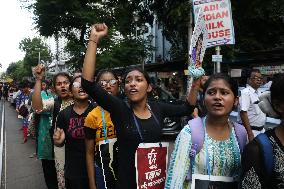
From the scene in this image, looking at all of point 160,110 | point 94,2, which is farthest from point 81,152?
point 94,2

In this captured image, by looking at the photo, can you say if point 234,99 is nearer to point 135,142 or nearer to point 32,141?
point 135,142

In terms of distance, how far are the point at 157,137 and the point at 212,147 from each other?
1.67 feet

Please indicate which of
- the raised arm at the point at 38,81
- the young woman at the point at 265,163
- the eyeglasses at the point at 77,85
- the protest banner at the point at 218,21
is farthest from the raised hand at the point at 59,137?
the protest banner at the point at 218,21

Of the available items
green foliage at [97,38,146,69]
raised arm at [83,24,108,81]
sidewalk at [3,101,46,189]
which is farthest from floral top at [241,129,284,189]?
green foliage at [97,38,146,69]

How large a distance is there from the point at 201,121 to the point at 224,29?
4960 millimetres

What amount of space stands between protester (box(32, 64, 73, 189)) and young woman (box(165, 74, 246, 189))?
79.4 inches

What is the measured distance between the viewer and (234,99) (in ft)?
8.03

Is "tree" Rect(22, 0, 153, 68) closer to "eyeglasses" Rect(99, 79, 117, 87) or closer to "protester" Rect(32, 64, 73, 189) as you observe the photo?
"protester" Rect(32, 64, 73, 189)

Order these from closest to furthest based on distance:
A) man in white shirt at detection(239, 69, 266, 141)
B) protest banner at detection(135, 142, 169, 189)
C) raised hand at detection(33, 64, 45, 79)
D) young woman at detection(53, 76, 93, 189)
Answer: protest banner at detection(135, 142, 169, 189), young woman at detection(53, 76, 93, 189), raised hand at detection(33, 64, 45, 79), man in white shirt at detection(239, 69, 266, 141)

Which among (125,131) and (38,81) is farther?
(38,81)

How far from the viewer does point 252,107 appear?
6055 millimetres

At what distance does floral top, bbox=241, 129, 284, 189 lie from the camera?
5.95 feet

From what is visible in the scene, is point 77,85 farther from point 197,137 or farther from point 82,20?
point 82,20

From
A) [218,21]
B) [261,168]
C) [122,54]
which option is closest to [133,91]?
[261,168]
